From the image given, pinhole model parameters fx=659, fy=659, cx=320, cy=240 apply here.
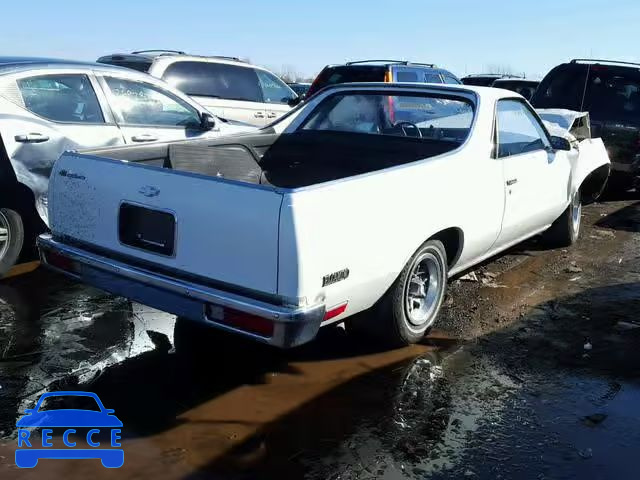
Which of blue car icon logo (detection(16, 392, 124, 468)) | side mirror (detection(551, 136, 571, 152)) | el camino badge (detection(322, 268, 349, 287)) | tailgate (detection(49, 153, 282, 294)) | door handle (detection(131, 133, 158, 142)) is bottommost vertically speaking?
blue car icon logo (detection(16, 392, 124, 468))

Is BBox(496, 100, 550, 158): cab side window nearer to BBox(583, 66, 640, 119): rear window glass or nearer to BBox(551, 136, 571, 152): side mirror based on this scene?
BBox(551, 136, 571, 152): side mirror

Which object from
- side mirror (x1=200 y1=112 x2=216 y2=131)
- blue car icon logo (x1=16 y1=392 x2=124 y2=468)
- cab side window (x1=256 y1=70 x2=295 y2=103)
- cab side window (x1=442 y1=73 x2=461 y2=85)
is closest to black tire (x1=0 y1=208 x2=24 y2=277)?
side mirror (x1=200 y1=112 x2=216 y2=131)

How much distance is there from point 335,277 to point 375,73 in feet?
27.0

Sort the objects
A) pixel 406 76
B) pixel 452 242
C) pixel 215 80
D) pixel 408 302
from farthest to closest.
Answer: pixel 406 76 < pixel 215 80 < pixel 452 242 < pixel 408 302

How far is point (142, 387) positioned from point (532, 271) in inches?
150

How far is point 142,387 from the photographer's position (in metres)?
3.62

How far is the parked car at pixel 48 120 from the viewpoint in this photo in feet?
17.2

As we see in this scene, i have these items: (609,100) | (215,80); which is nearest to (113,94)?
(215,80)

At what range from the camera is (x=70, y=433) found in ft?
10.4

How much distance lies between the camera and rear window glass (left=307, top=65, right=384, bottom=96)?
1085cm

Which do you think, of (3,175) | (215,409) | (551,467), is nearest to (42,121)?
(3,175)

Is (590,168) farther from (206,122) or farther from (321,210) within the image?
(321,210)

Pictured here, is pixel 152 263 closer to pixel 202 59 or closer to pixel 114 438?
pixel 114 438

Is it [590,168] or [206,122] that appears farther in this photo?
[590,168]
